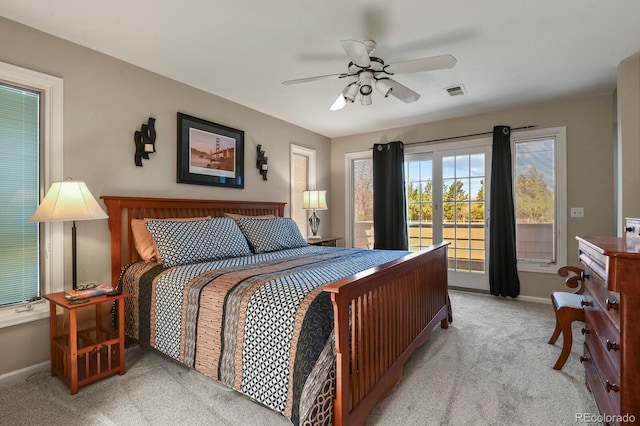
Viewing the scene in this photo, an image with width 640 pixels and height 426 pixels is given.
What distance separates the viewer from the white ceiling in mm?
2059

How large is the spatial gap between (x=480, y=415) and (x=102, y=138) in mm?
3266

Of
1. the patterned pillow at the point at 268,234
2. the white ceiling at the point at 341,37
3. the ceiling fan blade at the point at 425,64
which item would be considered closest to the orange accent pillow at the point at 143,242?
the patterned pillow at the point at 268,234

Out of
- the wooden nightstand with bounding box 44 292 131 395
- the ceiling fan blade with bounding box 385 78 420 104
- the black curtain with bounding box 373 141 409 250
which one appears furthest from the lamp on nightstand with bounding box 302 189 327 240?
the wooden nightstand with bounding box 44 292 131 395

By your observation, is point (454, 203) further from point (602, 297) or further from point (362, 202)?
point (602, 297)

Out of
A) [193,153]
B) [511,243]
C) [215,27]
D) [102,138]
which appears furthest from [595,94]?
[102,138]

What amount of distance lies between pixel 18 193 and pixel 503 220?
474 centimetres

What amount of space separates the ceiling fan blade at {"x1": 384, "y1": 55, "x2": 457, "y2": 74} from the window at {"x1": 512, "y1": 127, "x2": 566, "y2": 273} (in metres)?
2.45

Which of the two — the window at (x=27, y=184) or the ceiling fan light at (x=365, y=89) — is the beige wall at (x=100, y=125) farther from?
the ceiling fan light at (x=365, y=89)

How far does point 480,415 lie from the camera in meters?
1.76

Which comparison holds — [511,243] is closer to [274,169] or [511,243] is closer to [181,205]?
[274,169]

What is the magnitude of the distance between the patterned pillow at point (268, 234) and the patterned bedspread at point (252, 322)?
508 millimetres

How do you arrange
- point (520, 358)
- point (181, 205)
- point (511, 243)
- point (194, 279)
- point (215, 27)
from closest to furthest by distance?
point (194, 279), point (215, 27), point (520, 358), point (181, 205), point (511, 243)

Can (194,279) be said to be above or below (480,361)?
above

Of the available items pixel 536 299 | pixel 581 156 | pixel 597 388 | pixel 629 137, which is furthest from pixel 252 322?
pixel 581 156
